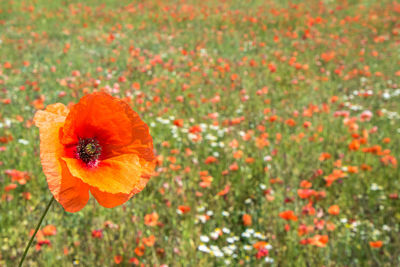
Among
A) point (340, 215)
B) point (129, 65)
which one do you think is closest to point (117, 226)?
point (340, 215)

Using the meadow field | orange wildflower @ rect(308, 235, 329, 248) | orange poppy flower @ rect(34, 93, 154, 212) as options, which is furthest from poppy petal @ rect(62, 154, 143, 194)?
orange wildflower @ rect(308, 235, 329, 248)

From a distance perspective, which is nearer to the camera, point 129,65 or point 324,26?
point 129,65

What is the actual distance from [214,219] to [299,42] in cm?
602

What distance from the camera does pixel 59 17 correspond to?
31.4 feet

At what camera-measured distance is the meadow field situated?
2400 mm

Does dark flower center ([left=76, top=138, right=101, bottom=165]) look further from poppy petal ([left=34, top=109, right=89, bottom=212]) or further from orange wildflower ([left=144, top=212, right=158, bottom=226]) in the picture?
orange wildflower ([left=144, top=212, right=158, bottom=226])

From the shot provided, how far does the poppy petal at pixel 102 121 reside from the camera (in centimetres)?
96

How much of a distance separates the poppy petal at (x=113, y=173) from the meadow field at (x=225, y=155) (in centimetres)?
132

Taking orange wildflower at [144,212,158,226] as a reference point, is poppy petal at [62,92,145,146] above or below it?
above

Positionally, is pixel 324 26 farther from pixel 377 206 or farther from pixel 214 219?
pixel 214 219

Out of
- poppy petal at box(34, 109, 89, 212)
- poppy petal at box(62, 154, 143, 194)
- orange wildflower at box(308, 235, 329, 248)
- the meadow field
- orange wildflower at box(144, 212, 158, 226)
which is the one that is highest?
poppy petal at box(34, 109, 89, 212)

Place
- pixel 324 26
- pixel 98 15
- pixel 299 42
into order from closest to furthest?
1. pixel 299 42
2. pixel 324 26
3. pixel 98 15

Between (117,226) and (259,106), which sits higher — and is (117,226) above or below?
above

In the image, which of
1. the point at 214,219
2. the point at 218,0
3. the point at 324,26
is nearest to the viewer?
the point at 214,219
